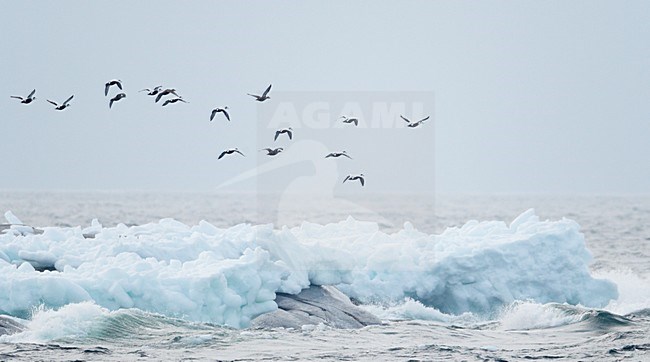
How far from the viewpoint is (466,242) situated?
86.8ft

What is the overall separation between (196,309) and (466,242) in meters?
8.88

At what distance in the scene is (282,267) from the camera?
71.1ft

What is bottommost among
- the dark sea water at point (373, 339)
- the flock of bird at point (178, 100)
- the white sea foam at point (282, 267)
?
the dark sea water at point (373, 339)

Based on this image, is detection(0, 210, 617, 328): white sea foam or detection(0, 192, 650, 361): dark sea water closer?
detection(0, 192, 650, 361): dark sea water

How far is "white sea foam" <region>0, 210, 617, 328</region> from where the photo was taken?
2027cm

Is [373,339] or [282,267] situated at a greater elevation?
[282,267]

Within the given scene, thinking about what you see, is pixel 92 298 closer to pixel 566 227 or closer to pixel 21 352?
pixel 21 352

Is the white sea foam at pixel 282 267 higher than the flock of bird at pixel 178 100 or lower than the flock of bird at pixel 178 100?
lower

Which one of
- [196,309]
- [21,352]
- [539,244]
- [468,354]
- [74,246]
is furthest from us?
[539,244]

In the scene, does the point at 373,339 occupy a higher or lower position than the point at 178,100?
lower

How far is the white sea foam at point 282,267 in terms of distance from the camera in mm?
20266

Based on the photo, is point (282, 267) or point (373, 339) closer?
point (373, 339)

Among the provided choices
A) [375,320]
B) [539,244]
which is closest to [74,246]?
[375,320]

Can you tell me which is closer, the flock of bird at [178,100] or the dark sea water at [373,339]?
the dark sea water at [373,339]
